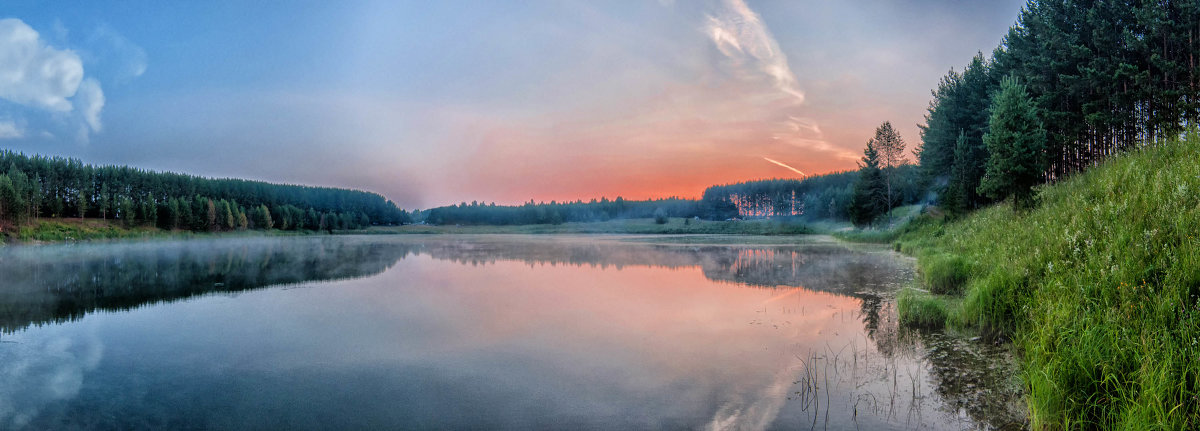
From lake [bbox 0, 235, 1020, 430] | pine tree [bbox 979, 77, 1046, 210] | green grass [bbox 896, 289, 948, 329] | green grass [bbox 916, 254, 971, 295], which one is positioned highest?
pine tree [bbox 979, 77, 1046, 210]

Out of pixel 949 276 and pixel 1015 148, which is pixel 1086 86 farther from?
pixel 949 276

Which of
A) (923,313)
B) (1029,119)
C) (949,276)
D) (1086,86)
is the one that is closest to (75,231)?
(923,313)

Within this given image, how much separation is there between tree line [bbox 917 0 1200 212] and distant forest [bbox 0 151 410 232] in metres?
105

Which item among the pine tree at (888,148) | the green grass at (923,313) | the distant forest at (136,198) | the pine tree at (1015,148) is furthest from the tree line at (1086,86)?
the distant forest at (136,198)

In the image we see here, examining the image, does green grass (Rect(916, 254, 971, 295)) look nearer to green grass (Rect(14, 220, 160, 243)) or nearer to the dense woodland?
the dense woodland

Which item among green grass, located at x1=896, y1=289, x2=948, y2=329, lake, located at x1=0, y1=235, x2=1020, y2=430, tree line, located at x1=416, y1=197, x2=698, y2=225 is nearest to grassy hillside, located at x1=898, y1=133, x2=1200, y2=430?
green grass, located at x1=896, y1=289, x2=948, y2=329

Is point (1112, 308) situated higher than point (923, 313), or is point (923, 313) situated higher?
point (1112, 308)

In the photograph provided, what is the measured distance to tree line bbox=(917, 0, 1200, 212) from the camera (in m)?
21.9

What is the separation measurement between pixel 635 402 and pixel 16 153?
5553 inches

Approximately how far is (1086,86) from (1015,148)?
856cm

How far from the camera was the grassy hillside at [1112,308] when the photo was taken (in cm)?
414

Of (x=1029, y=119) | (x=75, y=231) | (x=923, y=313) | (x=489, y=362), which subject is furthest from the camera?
(x=75, y=231)

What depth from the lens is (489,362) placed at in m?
7.94

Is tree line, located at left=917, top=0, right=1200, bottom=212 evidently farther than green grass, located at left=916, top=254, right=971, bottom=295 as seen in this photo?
Yes
